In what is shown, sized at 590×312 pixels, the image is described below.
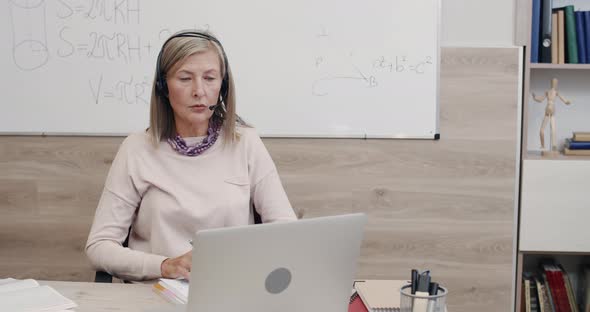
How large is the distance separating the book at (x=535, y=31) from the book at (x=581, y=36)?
0.50 feet

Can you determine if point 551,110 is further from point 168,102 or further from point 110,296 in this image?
point 110,296

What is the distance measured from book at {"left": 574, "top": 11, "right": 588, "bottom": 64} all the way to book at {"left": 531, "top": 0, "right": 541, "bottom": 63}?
0.50ft

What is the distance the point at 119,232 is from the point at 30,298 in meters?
0.37

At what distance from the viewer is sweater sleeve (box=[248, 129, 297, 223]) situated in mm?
1762

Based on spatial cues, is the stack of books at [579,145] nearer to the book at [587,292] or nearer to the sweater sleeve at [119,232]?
the book at [587,292]

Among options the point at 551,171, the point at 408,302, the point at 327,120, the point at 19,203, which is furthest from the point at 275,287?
the point at 19,203

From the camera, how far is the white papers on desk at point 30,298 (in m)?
1.29

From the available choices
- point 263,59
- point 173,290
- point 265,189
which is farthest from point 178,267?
point 263,59

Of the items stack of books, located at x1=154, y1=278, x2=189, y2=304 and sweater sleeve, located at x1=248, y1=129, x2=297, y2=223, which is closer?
stack of books, located at x1=154, y1=278, x2=189, y2=304

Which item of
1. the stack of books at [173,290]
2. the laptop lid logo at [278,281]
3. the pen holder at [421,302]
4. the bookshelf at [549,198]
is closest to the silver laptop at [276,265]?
the laptop lid logo at [278,281]

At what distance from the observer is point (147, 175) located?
5.58 ft

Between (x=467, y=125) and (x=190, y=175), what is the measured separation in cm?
123

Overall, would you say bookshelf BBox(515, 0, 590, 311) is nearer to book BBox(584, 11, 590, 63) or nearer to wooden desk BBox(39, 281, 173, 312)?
book BBox(584, 11, 590, 63)

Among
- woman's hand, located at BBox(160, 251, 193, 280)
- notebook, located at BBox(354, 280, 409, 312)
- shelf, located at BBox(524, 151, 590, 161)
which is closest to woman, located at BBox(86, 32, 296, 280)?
woman's hand, located at BBox(160, 251, 193, 280)
